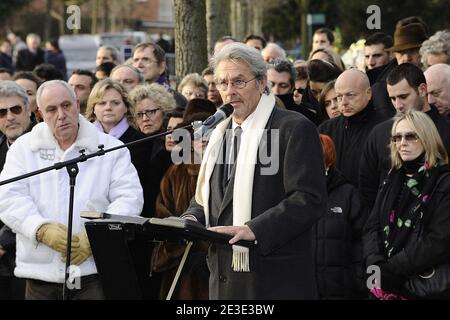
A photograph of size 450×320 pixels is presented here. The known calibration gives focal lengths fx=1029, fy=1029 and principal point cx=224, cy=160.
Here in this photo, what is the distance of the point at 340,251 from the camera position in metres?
7.48

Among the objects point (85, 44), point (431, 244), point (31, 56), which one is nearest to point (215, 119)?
point (431, 244)

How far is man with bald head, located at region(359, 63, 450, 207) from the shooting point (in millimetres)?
7953

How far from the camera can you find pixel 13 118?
8.55 meters

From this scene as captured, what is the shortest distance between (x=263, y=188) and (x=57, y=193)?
1.82 metres

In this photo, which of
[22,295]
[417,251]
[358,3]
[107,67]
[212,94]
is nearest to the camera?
[417,251]

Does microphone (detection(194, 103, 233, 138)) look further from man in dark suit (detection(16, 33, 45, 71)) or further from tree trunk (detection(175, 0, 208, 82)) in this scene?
man in dark suit (detection(16, 33, 45, 71))

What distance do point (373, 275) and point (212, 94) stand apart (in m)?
4.38

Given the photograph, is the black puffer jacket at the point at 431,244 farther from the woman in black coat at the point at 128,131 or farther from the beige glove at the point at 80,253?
the woman in black coat at the point at 128,131

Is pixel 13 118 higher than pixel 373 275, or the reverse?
pixel 13 118

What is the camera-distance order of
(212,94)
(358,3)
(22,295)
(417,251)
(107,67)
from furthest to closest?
(358,3)
(107,67)
(212,94)
(22,295)
(417,251)

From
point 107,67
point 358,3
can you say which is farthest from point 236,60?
point 358,3

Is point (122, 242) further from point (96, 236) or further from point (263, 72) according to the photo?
point (263, 72)

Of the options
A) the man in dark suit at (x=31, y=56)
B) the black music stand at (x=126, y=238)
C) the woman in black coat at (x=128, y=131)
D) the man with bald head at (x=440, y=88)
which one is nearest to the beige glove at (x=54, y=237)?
the black music stand at (x=126, y=238)
